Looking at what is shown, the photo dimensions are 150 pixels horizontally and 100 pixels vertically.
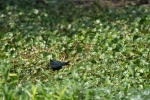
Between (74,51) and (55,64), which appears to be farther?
(74,51)

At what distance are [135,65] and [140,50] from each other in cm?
89

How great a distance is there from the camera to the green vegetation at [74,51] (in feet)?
21.6

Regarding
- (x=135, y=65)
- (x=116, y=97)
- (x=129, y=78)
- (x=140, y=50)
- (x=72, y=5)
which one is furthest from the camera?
(x=72, y=5)

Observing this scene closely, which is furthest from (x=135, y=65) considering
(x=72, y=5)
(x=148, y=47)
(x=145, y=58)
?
(x=72, y=5)

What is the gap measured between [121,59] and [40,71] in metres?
1.46

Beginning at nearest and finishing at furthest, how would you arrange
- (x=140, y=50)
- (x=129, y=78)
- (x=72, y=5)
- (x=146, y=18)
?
1. (x=129, y=78)
2. (x=140, y=50)
3. (x=146, y=18)
4. (x=72, y=5)

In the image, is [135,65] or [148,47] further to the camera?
[148,47]

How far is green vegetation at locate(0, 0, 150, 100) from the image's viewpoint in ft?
21.6

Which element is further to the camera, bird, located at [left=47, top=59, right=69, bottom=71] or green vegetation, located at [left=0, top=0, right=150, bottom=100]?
bird, located at [left=47, top=59, right=69, bottom=71]

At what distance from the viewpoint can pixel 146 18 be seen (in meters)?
11.4

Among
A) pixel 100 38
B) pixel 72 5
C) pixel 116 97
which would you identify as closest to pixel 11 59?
pixel 100 38

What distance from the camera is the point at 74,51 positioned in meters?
9.92

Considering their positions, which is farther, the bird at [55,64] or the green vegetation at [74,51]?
the bird at [55,64]

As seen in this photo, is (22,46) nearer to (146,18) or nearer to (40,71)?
(40,71)
